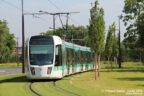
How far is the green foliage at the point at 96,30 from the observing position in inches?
968

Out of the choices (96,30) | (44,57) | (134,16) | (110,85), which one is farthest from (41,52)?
(134,16)

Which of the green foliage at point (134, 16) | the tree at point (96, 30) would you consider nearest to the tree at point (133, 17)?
the green foliage at point (134, 16)

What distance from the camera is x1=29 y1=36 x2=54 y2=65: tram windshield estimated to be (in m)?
21.0

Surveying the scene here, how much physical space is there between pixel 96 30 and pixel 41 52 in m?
5.47

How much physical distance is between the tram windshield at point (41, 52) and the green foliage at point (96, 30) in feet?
14.5

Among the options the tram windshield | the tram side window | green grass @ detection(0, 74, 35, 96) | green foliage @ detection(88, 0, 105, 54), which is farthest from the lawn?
green foliage @ detection(88, 0, 105, 54)

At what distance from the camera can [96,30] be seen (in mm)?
24500

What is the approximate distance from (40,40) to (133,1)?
1185 inches

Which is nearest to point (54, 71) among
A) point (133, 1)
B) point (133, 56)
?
point (133, 1)

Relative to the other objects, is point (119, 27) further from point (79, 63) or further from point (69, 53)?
point (69, 53)

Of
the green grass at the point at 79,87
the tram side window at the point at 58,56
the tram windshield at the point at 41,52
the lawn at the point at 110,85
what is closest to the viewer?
the green grass at the point at 79,87

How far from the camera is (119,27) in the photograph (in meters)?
52.8

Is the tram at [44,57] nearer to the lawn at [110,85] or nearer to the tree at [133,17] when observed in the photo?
the lawn at [110,85]

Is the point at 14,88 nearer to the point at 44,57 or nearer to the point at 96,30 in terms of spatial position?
the point at 44,57
